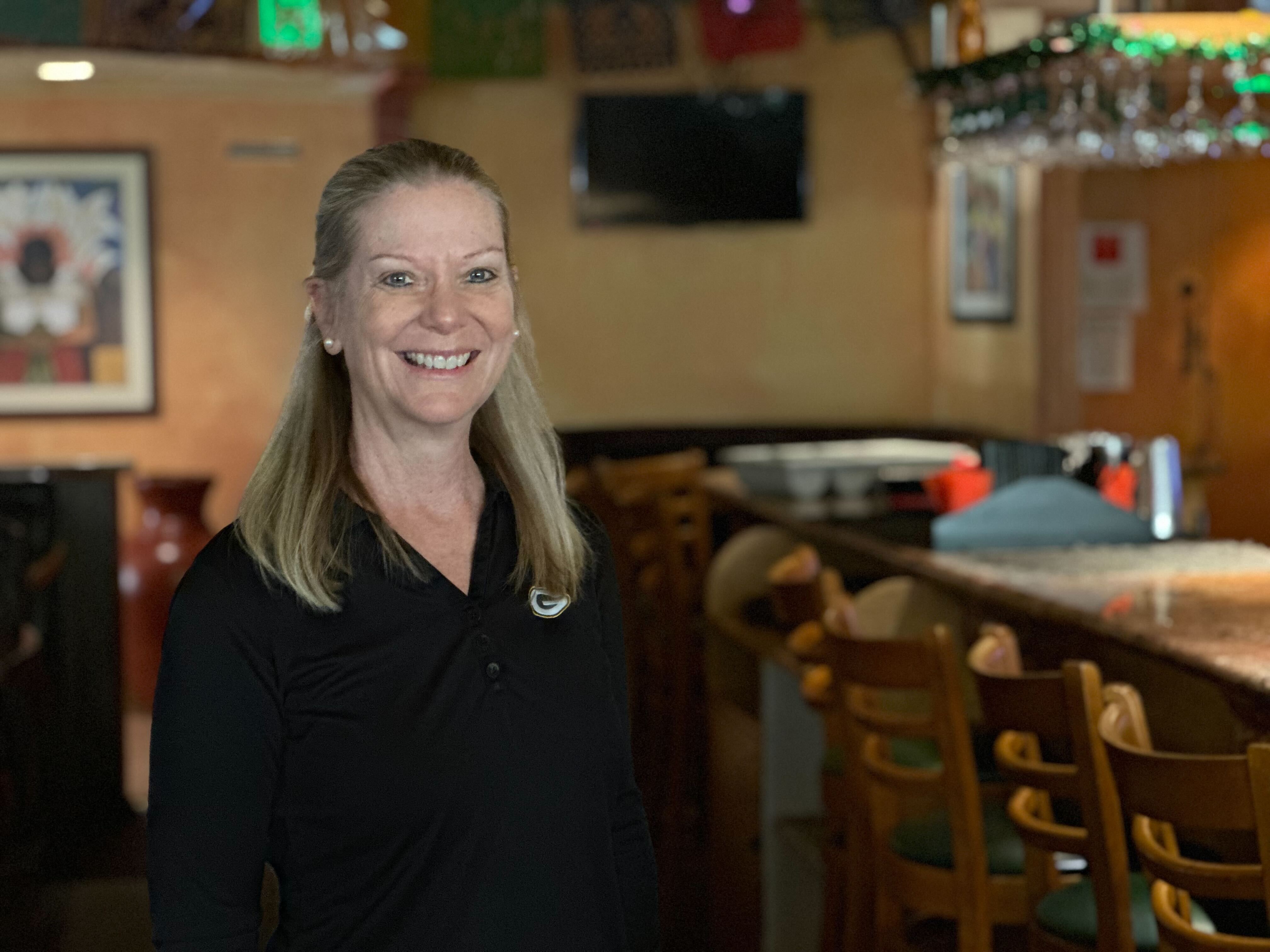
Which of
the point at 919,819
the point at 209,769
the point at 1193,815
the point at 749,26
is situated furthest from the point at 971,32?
the point at 209,769

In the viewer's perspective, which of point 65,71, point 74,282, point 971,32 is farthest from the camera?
point 74,282

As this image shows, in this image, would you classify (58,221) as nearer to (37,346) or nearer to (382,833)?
(37,346)

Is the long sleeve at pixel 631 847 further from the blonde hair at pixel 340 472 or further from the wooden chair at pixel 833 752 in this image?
the wooden chair at pixel 833 752

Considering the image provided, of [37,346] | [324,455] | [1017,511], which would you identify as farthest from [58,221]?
[324,455]

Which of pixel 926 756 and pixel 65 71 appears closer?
pixel 926 756

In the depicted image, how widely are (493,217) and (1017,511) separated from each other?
2395mm

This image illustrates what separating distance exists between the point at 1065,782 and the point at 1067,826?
13.5 inches

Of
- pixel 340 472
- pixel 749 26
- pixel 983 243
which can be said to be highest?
pixel 749 26

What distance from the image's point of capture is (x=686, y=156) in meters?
7.70

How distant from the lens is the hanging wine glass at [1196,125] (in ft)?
13.1

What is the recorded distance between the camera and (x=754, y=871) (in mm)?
4352

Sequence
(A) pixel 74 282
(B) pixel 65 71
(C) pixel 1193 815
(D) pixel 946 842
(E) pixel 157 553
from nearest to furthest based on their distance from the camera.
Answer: (C) pixel 1193 815, (D) pixel 946 842, (E) pixel 157 553, (B) pixel 65 71, (A) pixel 74 282

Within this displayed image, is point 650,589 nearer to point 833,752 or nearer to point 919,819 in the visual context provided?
point 833,752

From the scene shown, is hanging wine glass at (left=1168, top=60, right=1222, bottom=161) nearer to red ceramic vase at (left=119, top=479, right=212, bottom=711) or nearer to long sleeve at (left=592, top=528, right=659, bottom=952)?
long sleeve at (left=592, top=528, right=659, bottom=952)
